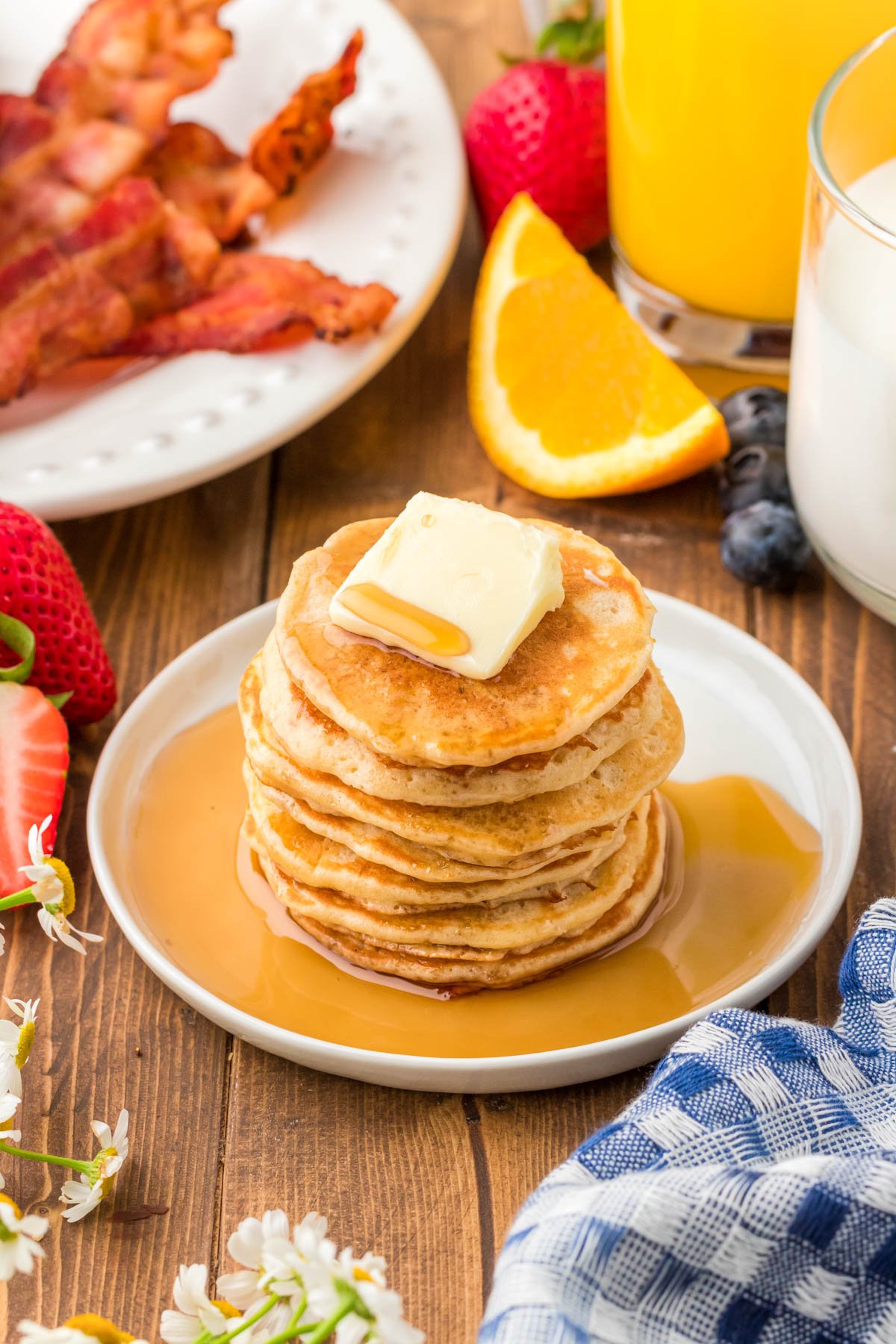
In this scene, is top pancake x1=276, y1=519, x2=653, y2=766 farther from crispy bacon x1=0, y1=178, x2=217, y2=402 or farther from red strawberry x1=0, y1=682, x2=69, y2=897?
crispy bacon x1=0, y1=178, x2=217, y2=402

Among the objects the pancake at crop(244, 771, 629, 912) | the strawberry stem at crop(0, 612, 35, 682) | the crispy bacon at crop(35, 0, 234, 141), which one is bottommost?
the pancake at crop(244, 771, 629, 912)

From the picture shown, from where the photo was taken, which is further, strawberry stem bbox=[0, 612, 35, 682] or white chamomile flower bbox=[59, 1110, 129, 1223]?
strawberry stem bbox=[0, 612, 35, 682]

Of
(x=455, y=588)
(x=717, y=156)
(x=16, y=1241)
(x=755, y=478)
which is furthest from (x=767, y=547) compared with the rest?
(x=16, y=1241)

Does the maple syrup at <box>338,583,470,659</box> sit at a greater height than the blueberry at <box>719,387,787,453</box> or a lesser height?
greater

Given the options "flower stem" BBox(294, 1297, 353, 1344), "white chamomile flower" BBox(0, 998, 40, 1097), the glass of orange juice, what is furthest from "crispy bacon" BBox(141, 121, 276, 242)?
"flower stem" BBox(294, 1297, 353, 1344)

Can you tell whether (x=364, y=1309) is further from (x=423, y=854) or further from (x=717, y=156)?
(x=717, y=156)

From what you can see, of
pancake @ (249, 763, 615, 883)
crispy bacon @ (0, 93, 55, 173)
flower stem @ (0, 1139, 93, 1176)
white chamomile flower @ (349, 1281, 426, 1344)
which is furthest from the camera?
crispy bacon @ (0, 93, 55, 173)
